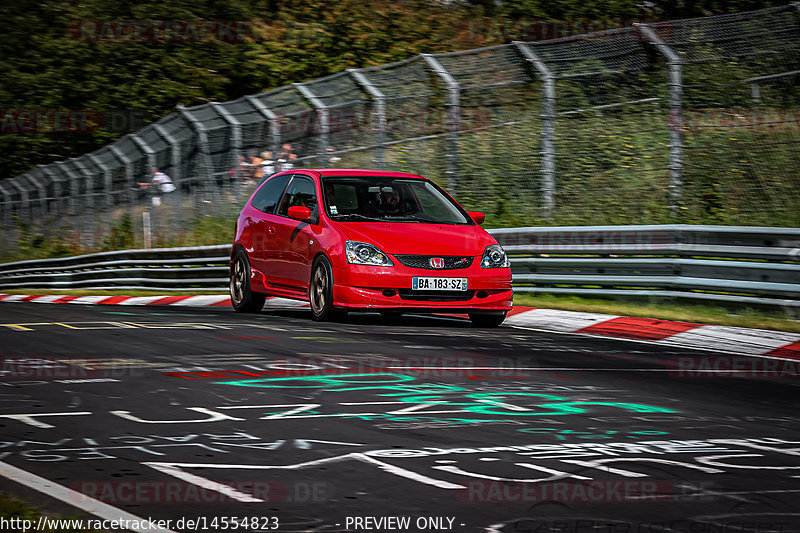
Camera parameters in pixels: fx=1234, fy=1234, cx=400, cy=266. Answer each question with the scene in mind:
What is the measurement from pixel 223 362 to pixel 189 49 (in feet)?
112

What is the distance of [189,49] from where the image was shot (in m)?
41.4

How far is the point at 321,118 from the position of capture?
1848 centimetres

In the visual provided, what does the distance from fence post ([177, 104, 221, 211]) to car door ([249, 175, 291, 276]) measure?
725cm

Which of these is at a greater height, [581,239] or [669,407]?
[581,239]

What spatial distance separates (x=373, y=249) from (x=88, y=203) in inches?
800

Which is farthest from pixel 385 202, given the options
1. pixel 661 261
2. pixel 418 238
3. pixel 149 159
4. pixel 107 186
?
pixel 107 186

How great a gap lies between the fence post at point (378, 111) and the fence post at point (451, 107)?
3.71ft

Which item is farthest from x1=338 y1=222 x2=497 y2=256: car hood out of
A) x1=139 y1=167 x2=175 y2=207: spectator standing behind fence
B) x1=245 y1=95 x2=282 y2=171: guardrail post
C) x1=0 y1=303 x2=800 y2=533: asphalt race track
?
x1=139 y1=167 x2=175 y2=207: spectator standing behind fence

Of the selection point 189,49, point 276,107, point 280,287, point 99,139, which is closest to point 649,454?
point 280,287

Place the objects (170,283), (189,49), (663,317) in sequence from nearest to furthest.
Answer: (663,317) → (170,283) → (189,49)

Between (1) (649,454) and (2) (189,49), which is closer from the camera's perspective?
(1) (649,454)

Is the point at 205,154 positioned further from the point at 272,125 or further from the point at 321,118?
the point at 321,118

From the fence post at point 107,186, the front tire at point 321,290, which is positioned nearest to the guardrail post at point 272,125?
the front tire at point 321,290

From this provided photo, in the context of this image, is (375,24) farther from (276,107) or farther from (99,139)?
(276,107)
